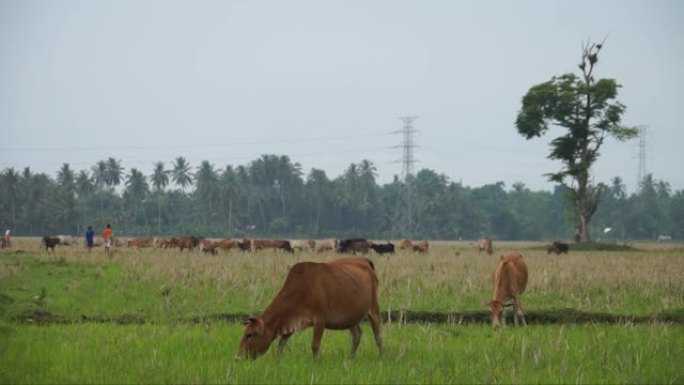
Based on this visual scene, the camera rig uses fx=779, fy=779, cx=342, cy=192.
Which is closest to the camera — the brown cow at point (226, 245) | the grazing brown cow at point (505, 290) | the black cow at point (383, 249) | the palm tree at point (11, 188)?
the grazing brown cow at point (505, 290)

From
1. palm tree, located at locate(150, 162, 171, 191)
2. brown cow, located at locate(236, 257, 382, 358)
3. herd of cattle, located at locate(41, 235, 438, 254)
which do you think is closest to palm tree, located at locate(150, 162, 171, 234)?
palm tree, located at locate(150, 162, 171, 191)

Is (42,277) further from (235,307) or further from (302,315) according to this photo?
(302,315)

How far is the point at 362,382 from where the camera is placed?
27.5 feet

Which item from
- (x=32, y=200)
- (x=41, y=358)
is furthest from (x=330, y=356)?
(x=32, y=200)

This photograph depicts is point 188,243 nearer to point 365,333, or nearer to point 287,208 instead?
point 365,333

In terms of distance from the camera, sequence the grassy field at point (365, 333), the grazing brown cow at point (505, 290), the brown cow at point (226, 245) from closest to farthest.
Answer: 1. the grassy field at point (365, 333)
2. the grazing brown cow at point (505, 290)
3. the brown cow at point (226, 245)

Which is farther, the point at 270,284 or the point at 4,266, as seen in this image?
the point at 4,266

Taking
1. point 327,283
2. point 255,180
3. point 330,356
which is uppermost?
point 255,180

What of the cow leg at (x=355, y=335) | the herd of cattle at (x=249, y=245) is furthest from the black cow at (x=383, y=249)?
the cow leg at (x=355, y=335)

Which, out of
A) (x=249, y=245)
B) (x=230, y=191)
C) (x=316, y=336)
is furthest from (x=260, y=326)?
(x=230, y=191)

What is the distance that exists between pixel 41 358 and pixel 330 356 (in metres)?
3.75

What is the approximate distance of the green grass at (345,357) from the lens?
28.7ft

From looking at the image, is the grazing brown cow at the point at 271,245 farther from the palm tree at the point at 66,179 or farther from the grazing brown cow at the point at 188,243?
the palm tree at the point at 66,179

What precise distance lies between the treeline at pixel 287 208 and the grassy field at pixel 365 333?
101m
